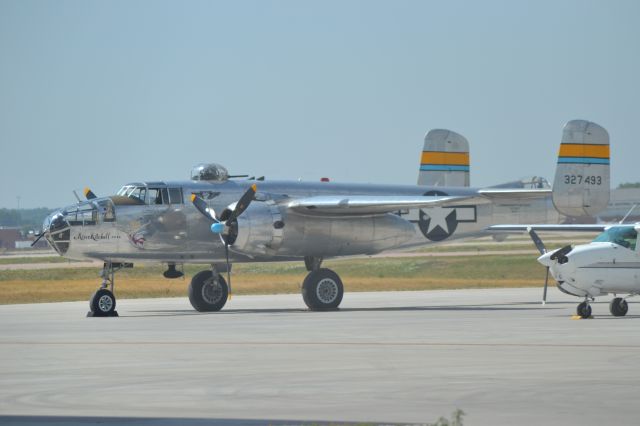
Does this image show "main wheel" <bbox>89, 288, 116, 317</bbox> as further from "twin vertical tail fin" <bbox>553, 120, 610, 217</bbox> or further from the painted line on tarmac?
"twin vertical tail fin" <bbox>553, 120, 610, 217</bbox>

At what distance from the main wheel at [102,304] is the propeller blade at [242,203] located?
3.81 metres

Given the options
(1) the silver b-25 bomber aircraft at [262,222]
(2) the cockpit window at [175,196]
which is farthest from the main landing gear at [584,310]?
(2) the cockpit window at [175,196]

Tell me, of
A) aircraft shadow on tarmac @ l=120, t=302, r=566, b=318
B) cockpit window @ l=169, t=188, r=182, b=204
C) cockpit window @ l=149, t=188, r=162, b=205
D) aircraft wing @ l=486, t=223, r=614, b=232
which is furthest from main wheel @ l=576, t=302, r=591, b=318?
cockpit window @ l=149, t=188, r=162, b=205

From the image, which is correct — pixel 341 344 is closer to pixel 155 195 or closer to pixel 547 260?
pixel 547 260

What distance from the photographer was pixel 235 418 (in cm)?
1212

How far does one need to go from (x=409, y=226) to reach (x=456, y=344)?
15126 millimetres

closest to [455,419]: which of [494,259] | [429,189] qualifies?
[429,189]

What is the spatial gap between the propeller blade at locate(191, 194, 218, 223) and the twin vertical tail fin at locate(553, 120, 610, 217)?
12344 millimetres

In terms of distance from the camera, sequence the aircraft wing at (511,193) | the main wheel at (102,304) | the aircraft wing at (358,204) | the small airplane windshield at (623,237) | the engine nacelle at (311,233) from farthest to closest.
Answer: the aircraft wing at (511,193) → the aircraft wing at (358,204) → the engine nacelle at (311,233) → the main wheel at (102,304) → the small airplane windshield at (623,237)

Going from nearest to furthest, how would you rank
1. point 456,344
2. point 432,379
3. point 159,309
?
point 432,379 < point 456,344 < point 159,309

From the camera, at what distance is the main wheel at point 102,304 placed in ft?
101

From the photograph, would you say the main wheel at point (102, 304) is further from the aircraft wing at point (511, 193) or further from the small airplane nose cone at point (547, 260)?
the aircraft wing at point (511, 193)

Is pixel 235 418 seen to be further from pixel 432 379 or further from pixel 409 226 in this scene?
pixel 409 226

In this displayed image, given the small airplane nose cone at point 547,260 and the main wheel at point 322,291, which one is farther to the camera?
the main wheel at point 322,291
